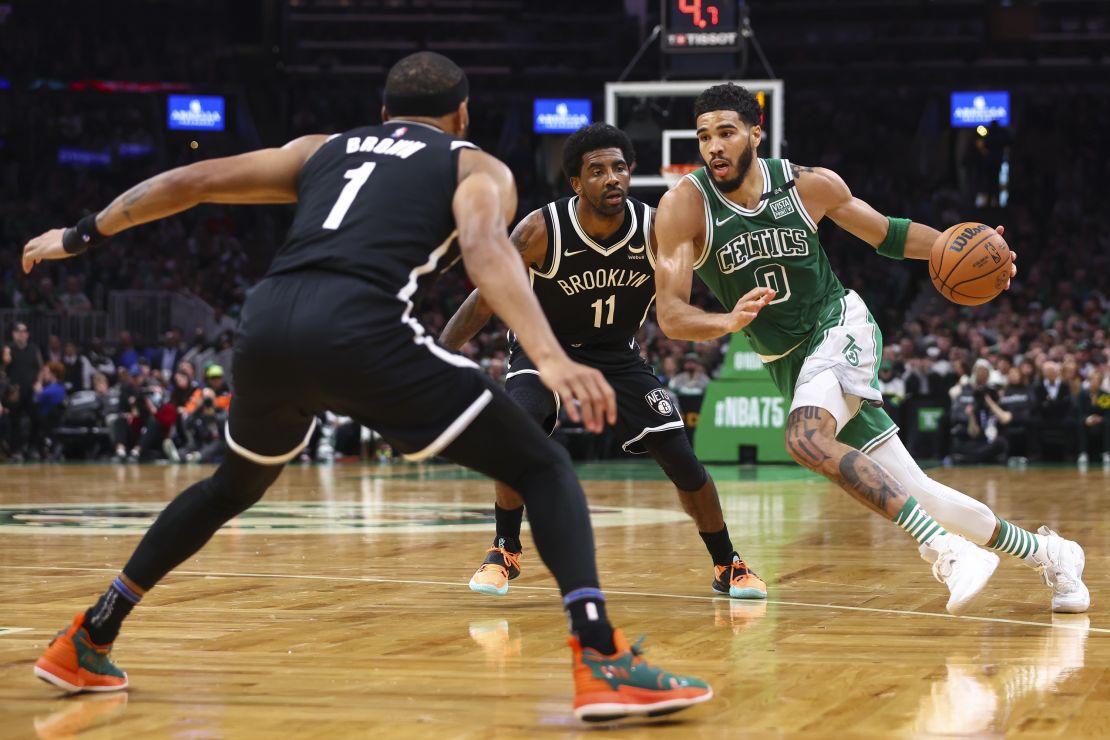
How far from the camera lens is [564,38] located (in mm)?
32500

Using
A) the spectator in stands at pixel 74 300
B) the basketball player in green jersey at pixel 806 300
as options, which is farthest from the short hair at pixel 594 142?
the spectator in stands at pixel 74 300

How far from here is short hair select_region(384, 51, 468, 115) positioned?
3994 millimetres

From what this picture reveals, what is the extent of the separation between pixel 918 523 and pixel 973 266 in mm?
1126

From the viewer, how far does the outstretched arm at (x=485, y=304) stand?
6078 mm

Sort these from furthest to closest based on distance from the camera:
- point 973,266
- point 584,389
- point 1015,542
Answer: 1. point 973,266
2. point 1015,542
3. point 584,389

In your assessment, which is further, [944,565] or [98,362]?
[98,362]

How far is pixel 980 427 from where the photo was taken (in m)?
18.3

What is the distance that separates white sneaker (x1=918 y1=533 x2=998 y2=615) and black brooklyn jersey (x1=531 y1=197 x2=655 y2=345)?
73.5 inches

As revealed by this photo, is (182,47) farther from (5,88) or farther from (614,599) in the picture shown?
(614,599)

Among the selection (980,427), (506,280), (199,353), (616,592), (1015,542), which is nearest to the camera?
(506,280)

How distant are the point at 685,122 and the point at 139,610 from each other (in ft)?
43.2

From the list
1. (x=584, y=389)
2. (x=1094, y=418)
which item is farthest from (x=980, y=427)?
(x=584, y=389)

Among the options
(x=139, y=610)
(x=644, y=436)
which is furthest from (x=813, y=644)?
(x=139, y=610)

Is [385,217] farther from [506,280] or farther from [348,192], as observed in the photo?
[506,280]
